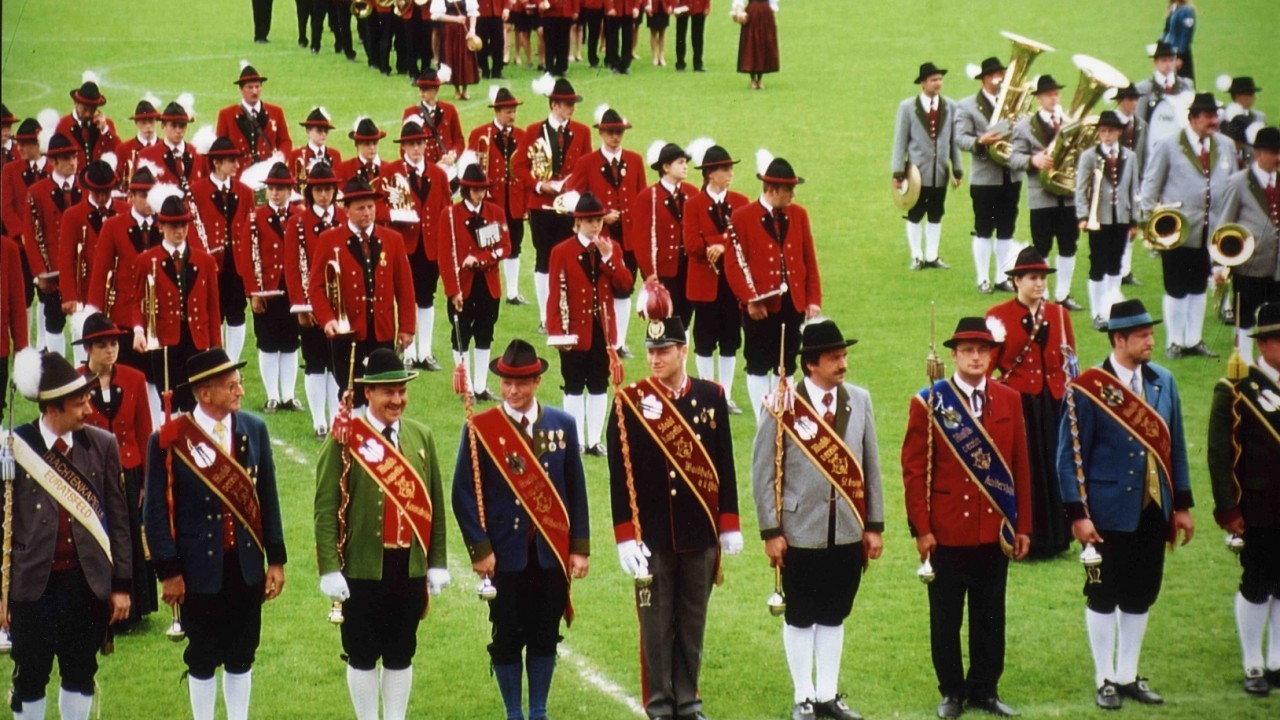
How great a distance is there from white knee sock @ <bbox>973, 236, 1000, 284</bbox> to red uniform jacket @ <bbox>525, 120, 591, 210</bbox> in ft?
14.0

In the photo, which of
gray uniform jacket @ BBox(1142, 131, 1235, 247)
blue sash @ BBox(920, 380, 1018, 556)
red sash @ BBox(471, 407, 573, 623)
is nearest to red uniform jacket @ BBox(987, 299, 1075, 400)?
blue sash @ BBox(920, 380, 1018, 556)

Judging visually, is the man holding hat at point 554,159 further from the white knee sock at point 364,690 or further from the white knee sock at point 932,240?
the white knee sock at point 364,690

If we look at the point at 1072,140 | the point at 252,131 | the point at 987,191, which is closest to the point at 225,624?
the point at 252,131

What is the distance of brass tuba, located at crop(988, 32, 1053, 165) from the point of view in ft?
62.8

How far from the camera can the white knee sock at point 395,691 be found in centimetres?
924

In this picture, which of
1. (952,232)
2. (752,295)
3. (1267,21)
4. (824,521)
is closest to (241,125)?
(752,295)

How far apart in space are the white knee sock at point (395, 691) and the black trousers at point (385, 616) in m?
0.04

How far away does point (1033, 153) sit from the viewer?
61.4ft

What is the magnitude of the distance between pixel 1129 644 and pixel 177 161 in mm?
10700

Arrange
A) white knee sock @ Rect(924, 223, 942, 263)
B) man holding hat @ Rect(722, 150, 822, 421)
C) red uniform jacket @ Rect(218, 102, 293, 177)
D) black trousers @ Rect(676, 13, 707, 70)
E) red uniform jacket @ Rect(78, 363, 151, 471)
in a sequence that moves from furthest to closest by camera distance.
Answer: black trousers @ Rect(676, 13, 707, 70)
white knee sock @ Rect(924, 223, 942, 263)
red uniform jacket @ Rect(218, 102, 293, 177)
man holding hat @ Rect(722, 150, 822, 421)
red uniform jacket @ Rect(78, 363, 151, 471)

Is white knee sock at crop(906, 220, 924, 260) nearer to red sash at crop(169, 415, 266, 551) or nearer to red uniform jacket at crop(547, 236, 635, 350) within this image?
red uniform jacket at crop(547, 236, 635, 350)

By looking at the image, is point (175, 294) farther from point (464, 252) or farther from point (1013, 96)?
point (1013, 96)

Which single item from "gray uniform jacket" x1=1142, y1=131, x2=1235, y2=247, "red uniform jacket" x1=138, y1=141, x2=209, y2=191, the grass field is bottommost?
the grass field

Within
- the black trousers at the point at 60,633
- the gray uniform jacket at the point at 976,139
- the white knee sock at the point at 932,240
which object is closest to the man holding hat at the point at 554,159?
the gray uniform jacket at the point at 976,139
